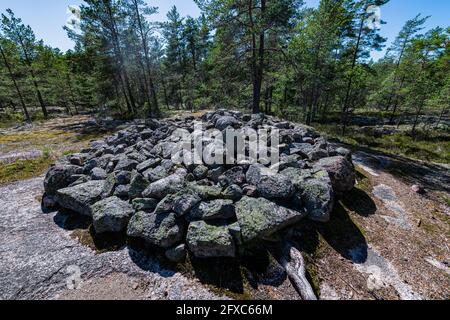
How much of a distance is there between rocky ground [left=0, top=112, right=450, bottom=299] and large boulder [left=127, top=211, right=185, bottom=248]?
0.32m

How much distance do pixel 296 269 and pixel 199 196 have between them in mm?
2169

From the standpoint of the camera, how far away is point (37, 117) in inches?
891

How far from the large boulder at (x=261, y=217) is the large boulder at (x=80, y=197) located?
11.4 feet

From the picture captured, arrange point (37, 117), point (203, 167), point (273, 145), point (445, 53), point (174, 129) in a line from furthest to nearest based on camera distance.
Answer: point (37, 117)
point (445, 53)
point (174, 129)
point (273, 145)
point (203, 167)

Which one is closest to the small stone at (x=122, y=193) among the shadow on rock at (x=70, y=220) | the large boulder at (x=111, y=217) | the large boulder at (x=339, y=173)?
the large boulder at (x=111, y=217)

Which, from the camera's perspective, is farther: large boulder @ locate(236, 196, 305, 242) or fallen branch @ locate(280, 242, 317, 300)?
large boulder @ locate(236, 196, 305, 242)

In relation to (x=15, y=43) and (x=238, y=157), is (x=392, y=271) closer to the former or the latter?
(x=238, y=157)

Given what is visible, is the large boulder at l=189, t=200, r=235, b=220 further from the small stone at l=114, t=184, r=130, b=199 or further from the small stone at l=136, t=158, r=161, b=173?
the small stone at l=136, t=158, r=161, b=173

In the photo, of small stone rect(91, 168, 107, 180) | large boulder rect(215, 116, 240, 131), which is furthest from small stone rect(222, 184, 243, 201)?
small stone rect(91, 168, 107, 180)

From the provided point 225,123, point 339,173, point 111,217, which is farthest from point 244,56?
point 111,217

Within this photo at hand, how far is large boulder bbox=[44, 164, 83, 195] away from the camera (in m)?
5.04

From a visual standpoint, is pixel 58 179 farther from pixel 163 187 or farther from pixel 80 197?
pixel 163 187

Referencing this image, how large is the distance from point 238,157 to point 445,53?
2627cm
